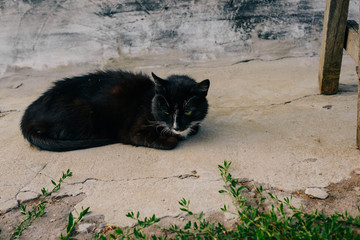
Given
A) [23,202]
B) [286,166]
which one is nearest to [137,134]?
[23,202]

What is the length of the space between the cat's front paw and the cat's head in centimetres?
7

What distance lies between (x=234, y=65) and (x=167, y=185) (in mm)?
2786

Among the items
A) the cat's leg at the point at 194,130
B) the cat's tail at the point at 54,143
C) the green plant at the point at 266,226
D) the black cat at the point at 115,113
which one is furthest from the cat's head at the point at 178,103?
the green plant at the point at 266,226

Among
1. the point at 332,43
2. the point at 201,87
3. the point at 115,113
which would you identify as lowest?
the point at 115,113

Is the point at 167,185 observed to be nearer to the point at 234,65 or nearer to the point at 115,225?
the point at 115,225

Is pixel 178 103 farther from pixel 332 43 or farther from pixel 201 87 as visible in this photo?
pixel 332 43

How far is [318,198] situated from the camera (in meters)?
A: 1.95

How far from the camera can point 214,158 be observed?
2.47 metres

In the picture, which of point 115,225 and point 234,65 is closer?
point 115,225

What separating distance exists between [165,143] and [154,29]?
2.47 meters

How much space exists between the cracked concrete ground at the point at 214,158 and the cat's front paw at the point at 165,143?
5cm

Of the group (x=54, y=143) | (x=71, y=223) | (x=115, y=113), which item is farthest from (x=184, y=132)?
(x=71, y=223)

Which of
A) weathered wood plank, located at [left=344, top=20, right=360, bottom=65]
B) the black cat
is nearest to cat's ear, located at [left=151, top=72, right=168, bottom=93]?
the black cat

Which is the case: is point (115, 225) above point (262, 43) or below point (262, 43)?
below
